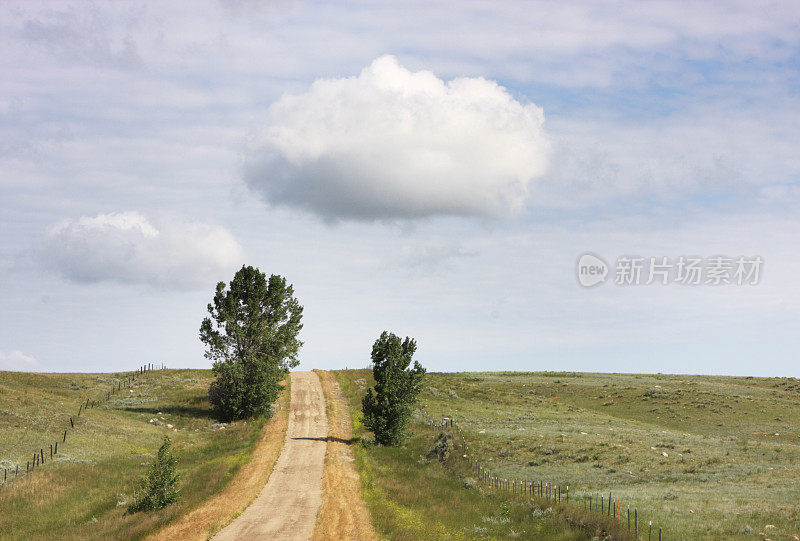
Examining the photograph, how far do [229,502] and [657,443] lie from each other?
38.9 m

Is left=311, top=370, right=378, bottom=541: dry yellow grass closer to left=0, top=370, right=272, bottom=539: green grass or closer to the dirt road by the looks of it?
the dirt road

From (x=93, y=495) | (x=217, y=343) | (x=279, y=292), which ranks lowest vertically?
(x=93, y=495)

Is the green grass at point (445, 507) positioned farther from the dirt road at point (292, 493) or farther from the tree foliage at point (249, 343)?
the tree foliage at point (249, 343)

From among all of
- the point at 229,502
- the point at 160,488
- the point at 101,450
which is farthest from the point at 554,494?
the point at 101,450

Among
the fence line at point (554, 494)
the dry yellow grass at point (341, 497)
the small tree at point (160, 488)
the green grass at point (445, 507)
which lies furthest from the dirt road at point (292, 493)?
the fence line at point (554, 494)

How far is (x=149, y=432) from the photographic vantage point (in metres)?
55.6

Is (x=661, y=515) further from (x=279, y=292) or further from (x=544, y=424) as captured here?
(x=279, y=292)

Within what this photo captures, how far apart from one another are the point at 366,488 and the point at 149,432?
97.8 feet

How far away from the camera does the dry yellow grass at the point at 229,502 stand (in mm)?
26792

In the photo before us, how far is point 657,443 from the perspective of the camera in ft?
173

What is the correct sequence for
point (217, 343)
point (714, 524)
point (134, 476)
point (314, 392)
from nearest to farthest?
point (714, 524) → point (134, 476) → point (217, 343) → point (314, 392)

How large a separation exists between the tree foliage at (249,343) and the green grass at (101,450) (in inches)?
108

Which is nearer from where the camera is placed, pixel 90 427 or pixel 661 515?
pixel 661 515

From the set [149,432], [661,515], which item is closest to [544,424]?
[661,515]
